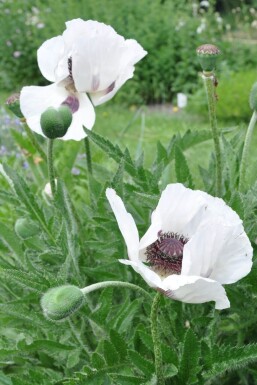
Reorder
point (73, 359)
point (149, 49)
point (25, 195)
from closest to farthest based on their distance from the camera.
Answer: point (73, 359), point (25, 195), point (149, 49)

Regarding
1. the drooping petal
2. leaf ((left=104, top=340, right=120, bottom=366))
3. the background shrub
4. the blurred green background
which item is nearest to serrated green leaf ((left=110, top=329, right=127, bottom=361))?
leaf ((left=104, top=340, right=120, bottom=366))

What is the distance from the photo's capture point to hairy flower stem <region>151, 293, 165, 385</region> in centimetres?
82

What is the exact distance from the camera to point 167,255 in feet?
2.78

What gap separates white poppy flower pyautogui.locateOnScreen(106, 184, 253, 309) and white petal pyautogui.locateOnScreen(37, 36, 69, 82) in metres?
0.36

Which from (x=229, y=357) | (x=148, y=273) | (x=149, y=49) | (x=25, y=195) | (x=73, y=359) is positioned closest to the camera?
(x=148, y=273)

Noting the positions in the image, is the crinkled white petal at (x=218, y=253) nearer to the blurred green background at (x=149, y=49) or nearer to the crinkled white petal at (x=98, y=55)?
the crinkled white petal at (x=98, y=55)

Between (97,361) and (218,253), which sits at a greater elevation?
(218,253)

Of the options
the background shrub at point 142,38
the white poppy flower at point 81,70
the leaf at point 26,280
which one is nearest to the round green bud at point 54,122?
the white poppy flower at point 81,70

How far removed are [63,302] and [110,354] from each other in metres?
0.22

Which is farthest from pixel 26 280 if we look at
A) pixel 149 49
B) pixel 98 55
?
pixel 149 49

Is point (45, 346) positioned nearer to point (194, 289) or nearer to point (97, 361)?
point (97, 361)

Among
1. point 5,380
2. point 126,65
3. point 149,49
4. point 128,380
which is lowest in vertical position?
point 149,49

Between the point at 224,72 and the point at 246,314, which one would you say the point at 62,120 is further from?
the point at 224,72

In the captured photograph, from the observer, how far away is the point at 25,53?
20.5 feet
